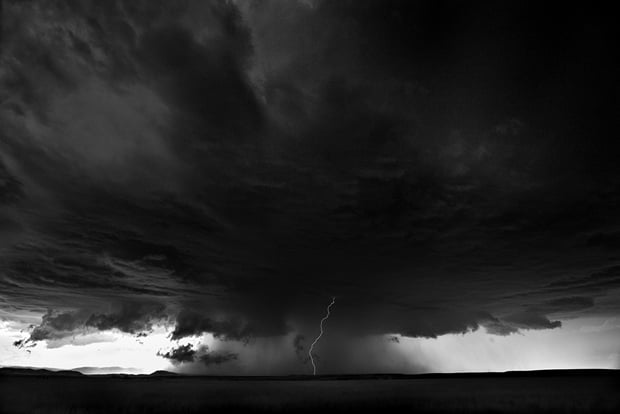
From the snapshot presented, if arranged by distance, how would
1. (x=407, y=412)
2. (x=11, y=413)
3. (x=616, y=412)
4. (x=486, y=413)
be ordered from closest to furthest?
(x=616, y=412) < (x=11, y=413) < (x=486, y=413) < (x=407, y=412)

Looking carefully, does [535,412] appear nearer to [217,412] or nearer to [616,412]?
[616,412]

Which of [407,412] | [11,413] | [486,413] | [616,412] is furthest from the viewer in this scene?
[407,412]

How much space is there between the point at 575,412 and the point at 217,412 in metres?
→ 68.3

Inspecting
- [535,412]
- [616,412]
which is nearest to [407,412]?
[535,412]

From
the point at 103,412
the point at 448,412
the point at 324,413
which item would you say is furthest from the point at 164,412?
the point at 448,412

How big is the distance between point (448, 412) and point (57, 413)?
8025cm

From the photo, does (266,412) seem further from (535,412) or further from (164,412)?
(535,412)

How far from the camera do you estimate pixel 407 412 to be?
246 feet

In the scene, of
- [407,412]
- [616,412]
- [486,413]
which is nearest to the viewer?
[616,412]

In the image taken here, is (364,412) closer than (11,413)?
No

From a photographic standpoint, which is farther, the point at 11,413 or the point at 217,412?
the point at 217,412

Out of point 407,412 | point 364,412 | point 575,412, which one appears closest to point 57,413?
point 364,412

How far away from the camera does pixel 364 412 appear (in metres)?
71.4

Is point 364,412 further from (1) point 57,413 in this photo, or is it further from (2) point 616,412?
(1) point 57,413
